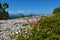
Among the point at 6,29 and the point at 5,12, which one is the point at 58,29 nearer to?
the point at 6,29

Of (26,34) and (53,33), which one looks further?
(26,34)

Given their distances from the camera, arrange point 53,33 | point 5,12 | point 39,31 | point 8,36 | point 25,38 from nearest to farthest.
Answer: point 53,33
point 39,31
point 25,38
point 8,36
point 5,12

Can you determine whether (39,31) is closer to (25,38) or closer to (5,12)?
(25,38)

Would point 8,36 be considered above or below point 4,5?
below

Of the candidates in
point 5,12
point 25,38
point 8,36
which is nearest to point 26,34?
point 25,38

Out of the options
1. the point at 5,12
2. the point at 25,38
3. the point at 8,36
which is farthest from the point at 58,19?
the point at 5,12

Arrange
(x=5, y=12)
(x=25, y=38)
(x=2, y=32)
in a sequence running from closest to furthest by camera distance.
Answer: (x=25, y=38), (x=2, y=32), (x=5, y=12)

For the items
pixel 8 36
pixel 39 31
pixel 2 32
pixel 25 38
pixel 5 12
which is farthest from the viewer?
pixel 5 12

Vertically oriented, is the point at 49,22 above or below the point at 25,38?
above

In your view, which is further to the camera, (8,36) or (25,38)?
(8,36)
